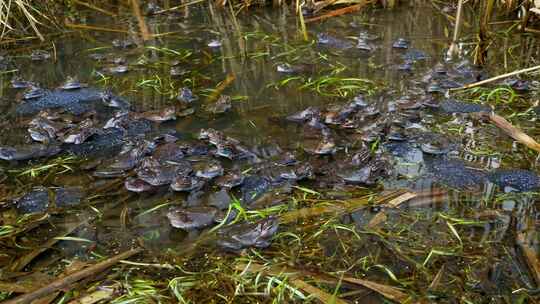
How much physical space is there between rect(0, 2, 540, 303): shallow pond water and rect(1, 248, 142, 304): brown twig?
78 millimetres

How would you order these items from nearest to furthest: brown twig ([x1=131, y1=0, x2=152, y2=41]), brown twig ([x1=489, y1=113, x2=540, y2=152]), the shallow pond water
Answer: the shallow pond water, brown twig ([x1=489, y1=113, x2=540, y2=152]), brown twig ([x1=131, y1=0, x2=152, y2=41])

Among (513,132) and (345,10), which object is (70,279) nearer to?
(513,132)

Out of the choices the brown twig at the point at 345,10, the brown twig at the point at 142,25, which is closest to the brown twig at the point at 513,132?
the brown twig at the point at 345,10

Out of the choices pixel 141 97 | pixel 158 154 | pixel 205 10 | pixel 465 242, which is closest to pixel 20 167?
pixel 158 154

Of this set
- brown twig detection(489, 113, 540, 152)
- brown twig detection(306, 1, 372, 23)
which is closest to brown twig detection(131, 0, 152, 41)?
brown twig detection(306, 1, 372, 23)

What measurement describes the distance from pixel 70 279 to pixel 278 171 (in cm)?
141

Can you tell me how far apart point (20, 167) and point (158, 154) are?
92cm

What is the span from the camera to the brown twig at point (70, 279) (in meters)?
2.55

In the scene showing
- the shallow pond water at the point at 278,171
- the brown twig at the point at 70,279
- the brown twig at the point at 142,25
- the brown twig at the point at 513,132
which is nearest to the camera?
the brown twig at the point at 70,279

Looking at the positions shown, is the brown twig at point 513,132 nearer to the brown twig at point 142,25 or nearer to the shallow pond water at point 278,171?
the shallow pond water at point 278,171

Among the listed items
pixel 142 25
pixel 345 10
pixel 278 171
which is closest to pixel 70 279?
pixel 278 171

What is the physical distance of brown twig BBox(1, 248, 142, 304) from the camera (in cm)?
255

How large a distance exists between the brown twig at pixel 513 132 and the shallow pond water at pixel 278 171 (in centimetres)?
5

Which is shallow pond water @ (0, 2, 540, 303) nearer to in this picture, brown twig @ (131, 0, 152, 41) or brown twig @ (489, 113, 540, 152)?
brown twig @ (489, 113, 540, 152)
